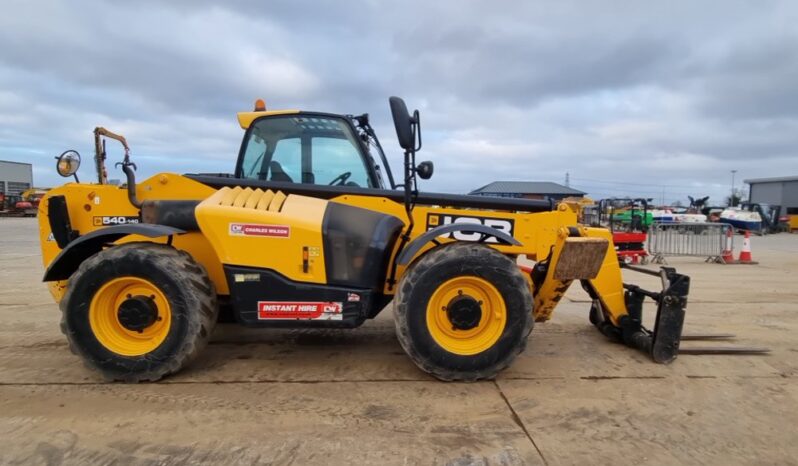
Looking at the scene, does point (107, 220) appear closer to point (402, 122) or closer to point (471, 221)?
point (402, 122)

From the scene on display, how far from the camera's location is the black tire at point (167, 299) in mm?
3750

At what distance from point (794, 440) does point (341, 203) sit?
132 inches

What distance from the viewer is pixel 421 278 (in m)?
3.82

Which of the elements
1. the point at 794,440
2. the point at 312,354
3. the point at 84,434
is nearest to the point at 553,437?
the point at 794,440

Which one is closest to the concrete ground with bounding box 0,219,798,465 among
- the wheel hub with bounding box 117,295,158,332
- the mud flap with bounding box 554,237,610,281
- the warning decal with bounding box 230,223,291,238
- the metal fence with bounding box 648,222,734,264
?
the wheel hub with bounding box 117,295,158,332

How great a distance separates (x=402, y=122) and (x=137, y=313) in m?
2.36

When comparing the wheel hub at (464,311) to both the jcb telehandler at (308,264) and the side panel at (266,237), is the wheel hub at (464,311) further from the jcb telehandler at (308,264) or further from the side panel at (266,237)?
the side panel at (266,237)

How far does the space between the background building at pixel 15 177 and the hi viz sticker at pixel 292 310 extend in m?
63.2

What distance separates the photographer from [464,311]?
3.86 meters

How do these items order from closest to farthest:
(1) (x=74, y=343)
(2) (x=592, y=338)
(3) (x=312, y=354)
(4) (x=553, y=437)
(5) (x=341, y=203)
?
(4) (x=553, y=437) → (1) (x=74, y=343) → (5) (x=341, y=203) → (3) (x=312, y=354) → (2) (x=592, y=338)

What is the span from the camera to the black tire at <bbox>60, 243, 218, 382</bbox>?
3750mm

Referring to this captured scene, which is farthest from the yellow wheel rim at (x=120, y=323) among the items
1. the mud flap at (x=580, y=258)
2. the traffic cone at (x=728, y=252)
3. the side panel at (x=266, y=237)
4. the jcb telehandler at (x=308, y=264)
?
the traffic cone at (x=728, y=252)

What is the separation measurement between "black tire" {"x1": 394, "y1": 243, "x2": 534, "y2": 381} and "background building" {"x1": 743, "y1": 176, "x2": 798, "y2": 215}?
6131 cm

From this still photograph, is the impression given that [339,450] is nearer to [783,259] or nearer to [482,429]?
[482,429]
